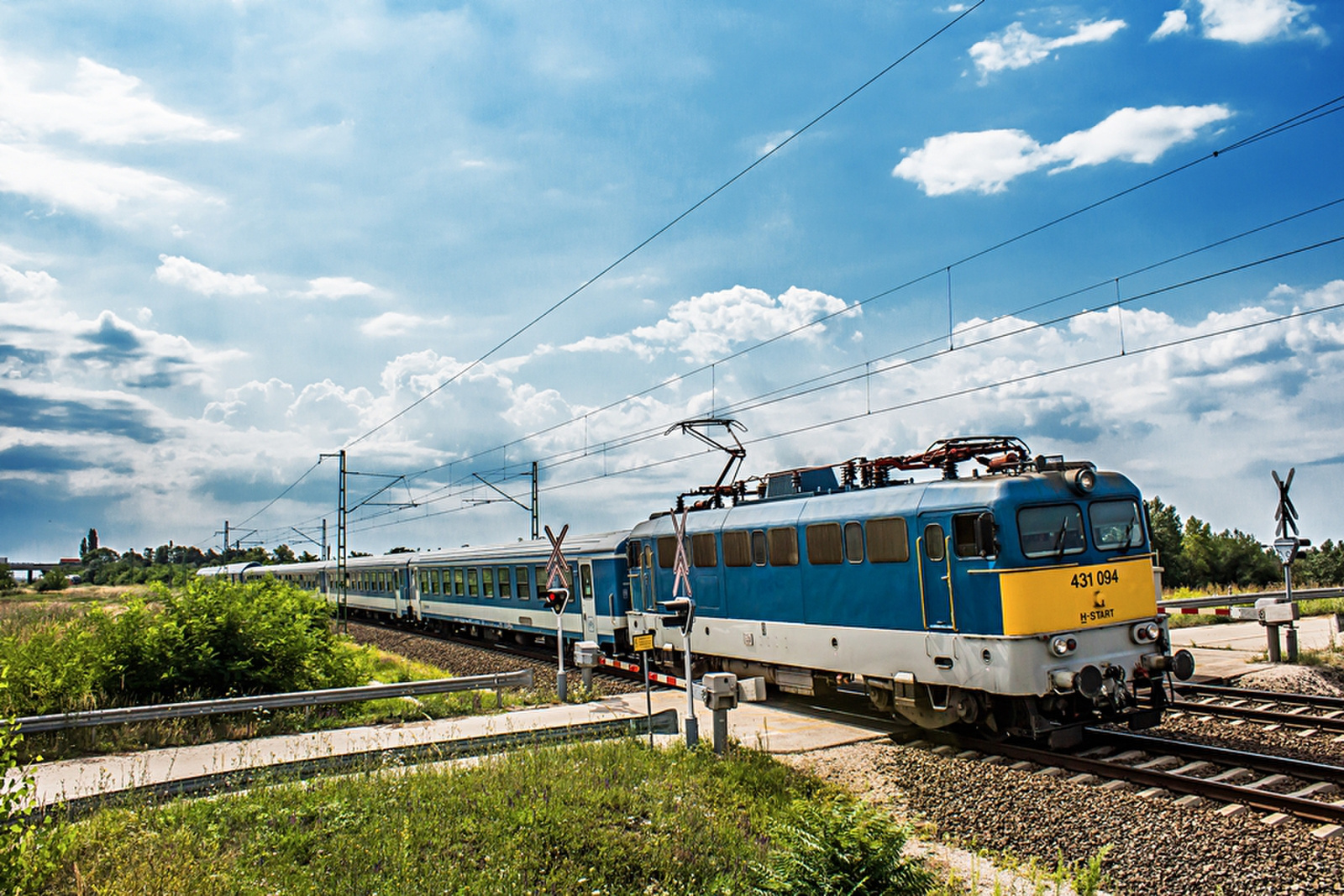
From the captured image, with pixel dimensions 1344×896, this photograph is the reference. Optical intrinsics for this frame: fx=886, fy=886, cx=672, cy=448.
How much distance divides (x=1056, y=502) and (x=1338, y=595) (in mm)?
23577

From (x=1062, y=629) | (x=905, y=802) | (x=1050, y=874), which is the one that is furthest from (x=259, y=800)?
(x=1062, y=629)

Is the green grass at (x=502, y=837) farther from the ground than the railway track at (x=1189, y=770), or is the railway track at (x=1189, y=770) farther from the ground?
the green grass at (x=502, y=837)

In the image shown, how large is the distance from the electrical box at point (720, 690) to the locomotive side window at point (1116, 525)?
533 cm

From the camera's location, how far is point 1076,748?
11.7 m

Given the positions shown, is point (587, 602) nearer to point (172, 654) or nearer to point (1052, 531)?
point (172, 654)

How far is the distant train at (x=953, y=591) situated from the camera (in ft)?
36.8

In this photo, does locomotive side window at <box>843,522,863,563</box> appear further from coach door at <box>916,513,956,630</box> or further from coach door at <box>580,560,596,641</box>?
coach door at <box>580,560,596,641</box>

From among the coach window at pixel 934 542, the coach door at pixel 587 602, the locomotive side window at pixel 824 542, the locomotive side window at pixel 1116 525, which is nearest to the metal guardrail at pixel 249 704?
the locomotive side window at pixel 824 542

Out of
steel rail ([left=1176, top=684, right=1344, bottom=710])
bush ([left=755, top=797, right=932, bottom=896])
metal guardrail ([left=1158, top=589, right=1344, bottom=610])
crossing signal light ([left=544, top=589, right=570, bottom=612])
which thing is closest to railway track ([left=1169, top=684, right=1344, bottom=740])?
steel rail ([left=1176, top=684, right=1344, bottom=710])

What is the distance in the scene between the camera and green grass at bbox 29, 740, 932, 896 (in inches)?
267

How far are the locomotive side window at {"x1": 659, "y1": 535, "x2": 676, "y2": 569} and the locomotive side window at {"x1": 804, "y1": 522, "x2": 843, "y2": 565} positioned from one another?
4467mm

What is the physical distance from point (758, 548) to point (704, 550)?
183 centimetres

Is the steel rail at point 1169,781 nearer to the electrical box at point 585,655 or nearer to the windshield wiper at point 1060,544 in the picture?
the windshield wiper at point 1060,544

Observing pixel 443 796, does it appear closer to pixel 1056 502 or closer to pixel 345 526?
pixel 1056 502
